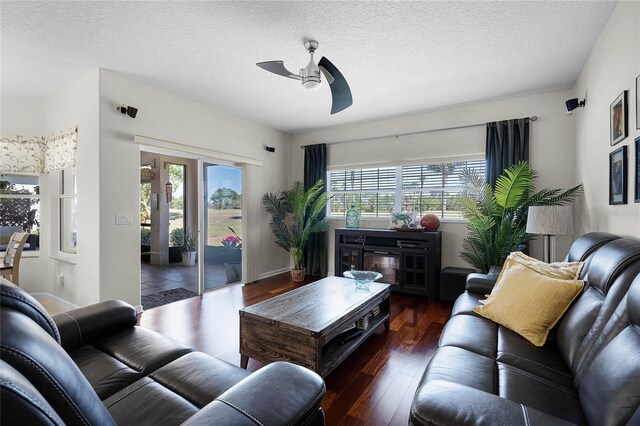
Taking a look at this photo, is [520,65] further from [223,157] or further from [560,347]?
[223,157]

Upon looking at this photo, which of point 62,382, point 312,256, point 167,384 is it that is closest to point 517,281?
point 167,384

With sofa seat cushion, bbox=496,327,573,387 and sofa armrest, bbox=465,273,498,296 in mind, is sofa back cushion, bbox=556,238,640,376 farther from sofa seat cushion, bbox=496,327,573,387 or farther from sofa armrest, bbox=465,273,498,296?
sofa armrest, bbox=465,273,498,296

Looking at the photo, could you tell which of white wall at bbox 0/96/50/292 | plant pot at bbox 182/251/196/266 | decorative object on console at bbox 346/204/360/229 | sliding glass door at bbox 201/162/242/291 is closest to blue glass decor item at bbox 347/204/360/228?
decorative object on console at bbox 346/204/360/229

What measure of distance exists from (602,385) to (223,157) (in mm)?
4359

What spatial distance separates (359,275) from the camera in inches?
110

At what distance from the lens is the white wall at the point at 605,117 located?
1.92 m

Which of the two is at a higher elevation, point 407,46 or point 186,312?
point 407,46

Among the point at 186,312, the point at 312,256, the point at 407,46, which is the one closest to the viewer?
the point at 407,46

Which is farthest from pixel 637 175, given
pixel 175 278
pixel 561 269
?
pixel 175 278

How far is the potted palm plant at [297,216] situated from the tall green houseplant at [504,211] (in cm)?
225

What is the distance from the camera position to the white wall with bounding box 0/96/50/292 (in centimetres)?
381

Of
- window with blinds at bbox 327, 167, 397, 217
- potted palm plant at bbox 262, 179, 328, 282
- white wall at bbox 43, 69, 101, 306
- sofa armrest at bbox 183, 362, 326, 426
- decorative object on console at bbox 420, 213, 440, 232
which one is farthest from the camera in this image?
potted palm plant at bbox 262, 179, 328, 282

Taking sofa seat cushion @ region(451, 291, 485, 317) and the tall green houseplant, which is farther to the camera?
the tall green houseplant

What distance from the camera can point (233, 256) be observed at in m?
4.82
